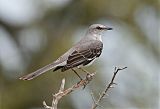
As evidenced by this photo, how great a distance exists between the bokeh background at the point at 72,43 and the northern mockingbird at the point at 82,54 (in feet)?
14.7

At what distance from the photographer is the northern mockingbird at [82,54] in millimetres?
7896

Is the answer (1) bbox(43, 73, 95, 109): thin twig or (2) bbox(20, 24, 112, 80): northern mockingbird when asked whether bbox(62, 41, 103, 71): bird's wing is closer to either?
(2) bbox(20, 24, 112, 80): northern mockingbird

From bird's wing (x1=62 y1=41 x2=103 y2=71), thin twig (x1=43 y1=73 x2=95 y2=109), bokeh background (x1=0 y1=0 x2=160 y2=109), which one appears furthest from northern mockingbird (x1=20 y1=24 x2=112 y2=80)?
bokeh background (x1=0 y1=0 x2=160 y2=109)

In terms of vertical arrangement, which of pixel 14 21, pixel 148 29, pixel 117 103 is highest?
pixel 14 21

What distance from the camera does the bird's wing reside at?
7957 millimetres

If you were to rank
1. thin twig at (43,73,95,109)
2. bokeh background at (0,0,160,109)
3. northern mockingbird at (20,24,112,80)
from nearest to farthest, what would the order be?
thin twig at (43,73,95,109), northern mockingbird at (20,24,112,80), bokeh background at (0,0,160,109)

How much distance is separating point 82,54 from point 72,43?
7515 millimetres

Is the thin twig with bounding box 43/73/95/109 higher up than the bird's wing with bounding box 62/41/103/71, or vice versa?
the bird's wing with bounding box 62/41/103/71

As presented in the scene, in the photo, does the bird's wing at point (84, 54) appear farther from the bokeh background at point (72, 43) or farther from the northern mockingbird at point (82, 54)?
the bokeh background at point (72, 43)

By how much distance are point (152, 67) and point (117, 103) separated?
1.06 metres

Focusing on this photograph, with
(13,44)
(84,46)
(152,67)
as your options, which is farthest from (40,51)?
(84,46)

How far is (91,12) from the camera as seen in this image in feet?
54.9

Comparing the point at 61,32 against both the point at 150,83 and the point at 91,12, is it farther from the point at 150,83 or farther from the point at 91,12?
the point at 150,83

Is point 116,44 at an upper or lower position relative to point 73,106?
upper
